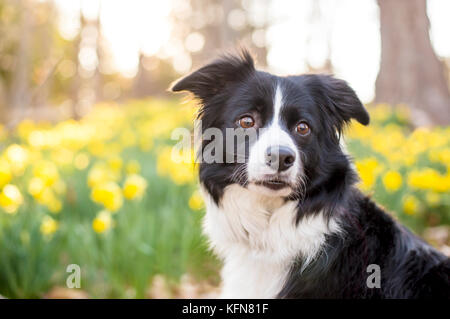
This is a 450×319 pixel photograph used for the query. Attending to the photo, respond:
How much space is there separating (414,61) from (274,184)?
8.68 m

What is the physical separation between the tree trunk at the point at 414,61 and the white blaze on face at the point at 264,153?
7.89 metres

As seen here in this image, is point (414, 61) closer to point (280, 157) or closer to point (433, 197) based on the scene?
point (433, 197)

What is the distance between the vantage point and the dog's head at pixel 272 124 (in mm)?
2410

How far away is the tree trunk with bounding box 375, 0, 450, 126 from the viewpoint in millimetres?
9477

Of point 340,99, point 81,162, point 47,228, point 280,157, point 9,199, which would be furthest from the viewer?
point 81,162

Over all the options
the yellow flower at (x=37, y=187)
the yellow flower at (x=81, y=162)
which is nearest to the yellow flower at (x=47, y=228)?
the yellow flower at (x=37, y=187)

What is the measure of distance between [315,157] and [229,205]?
63 cm

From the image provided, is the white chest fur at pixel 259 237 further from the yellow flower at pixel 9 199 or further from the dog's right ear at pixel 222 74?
the yellow flower at pixel 9 199

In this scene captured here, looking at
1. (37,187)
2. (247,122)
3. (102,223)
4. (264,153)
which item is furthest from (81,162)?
(264,153)

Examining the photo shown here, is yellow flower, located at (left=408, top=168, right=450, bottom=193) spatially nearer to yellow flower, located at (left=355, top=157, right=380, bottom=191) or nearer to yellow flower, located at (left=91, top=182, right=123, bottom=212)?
yellow flower, located at (left=355, top=157, right=380, bottom=191)

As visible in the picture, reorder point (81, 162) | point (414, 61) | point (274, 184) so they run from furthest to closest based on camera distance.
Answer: point (414, 61) → point (81, 162) → point (274, 184)

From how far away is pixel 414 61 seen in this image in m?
9.70

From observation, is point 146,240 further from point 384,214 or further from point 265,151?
point 384,214
